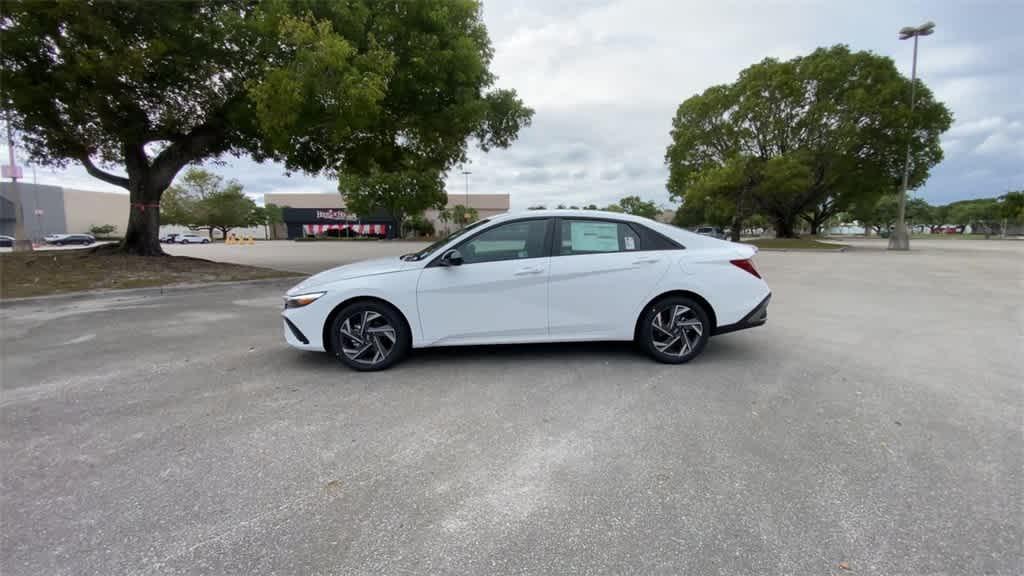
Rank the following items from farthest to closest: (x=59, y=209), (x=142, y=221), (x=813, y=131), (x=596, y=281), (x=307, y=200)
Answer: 1. (x=307, y=200)
2. (x=59, y=209)
3. (x=813, y=131)
4. (x=142, y=221)
5. (x=596, y=281)

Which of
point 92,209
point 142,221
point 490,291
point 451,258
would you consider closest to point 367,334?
point 451,258

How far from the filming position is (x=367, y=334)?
4.21 metres

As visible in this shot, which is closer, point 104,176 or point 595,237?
point 595,237

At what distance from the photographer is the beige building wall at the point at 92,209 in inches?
2162

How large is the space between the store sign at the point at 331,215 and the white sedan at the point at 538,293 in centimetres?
6266

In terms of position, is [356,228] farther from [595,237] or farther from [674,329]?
[674,329]

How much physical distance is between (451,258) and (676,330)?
2.31m

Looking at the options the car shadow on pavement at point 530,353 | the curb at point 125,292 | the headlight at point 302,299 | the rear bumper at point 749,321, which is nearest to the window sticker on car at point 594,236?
the car shadow on pavement at point 530,353

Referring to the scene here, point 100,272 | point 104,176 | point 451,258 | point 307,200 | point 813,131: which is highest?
point 813,131

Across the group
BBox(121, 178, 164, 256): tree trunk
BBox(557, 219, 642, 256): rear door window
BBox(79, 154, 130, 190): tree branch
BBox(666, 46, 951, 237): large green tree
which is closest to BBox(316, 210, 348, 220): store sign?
BBox(666, 46, 951, 237): large green tree

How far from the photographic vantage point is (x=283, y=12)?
849cm

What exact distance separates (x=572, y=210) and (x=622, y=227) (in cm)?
54

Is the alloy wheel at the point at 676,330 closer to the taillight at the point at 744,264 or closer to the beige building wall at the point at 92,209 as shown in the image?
the taillight at the point at 744,264

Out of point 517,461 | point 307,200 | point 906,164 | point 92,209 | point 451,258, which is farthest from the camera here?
point 307,200
